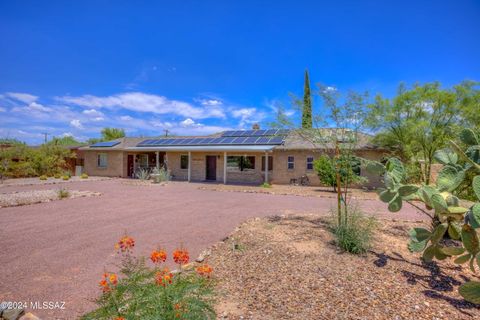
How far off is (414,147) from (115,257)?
47.4 feet

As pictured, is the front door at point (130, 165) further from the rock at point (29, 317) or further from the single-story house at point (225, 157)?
the rock at point (29, 317)

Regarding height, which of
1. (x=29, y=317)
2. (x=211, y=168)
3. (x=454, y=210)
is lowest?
(x=29, y=317)

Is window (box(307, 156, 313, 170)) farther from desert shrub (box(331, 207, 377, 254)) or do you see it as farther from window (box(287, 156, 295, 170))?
desert shrub (box(331, 207, 377, 254))

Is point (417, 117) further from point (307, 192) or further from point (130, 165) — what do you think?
point (130, 165)

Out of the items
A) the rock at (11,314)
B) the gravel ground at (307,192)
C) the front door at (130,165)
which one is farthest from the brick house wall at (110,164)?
the rock at (11,314)

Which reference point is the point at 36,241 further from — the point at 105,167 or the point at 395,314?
the point at 105,167

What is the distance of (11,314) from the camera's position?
2.98m

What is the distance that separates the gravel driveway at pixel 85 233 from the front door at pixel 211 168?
9789 millimetres

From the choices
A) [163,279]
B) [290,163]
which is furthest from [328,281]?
[290,163]

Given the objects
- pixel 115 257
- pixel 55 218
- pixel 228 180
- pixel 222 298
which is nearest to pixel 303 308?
pixel 222 298

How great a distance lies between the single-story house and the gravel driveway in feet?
24.5

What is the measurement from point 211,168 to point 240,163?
278 cm

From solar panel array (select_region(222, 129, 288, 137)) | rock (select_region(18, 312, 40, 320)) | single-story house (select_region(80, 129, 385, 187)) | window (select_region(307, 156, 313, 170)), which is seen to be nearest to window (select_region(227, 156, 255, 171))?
single-story house (select_region(80, 129, 385, 187))

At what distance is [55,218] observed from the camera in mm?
8086
